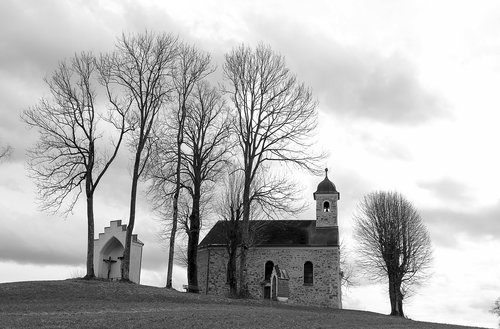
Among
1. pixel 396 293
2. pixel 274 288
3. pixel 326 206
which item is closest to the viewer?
pixel 274 288

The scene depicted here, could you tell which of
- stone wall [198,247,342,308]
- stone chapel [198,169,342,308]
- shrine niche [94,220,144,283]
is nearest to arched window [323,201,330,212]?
stone chapel [198,169,342,308]

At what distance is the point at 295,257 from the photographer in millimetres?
44812

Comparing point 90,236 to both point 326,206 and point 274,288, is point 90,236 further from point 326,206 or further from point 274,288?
point 326,206

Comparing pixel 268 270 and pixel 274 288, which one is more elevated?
pixel 268 270

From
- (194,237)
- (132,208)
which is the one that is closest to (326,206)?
(194,237)

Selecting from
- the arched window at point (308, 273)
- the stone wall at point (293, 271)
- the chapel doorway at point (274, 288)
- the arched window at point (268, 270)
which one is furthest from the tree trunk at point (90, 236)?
the arched window at point (308, 273)

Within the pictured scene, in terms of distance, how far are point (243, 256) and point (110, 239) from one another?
949cm

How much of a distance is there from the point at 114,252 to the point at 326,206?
19.1 meters

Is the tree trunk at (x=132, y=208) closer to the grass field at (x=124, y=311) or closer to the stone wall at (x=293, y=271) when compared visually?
the grass field at (x=124, y=311)

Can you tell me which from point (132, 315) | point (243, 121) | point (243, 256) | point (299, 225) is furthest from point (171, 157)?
point (299, 225)

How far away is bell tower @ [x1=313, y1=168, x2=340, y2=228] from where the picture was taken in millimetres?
46781

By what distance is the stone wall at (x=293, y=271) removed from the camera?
43.4 metres

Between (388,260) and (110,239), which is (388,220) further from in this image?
(110,239)

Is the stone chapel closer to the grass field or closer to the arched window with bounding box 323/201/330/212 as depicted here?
the arched window with bounding box 323/201/330/212
